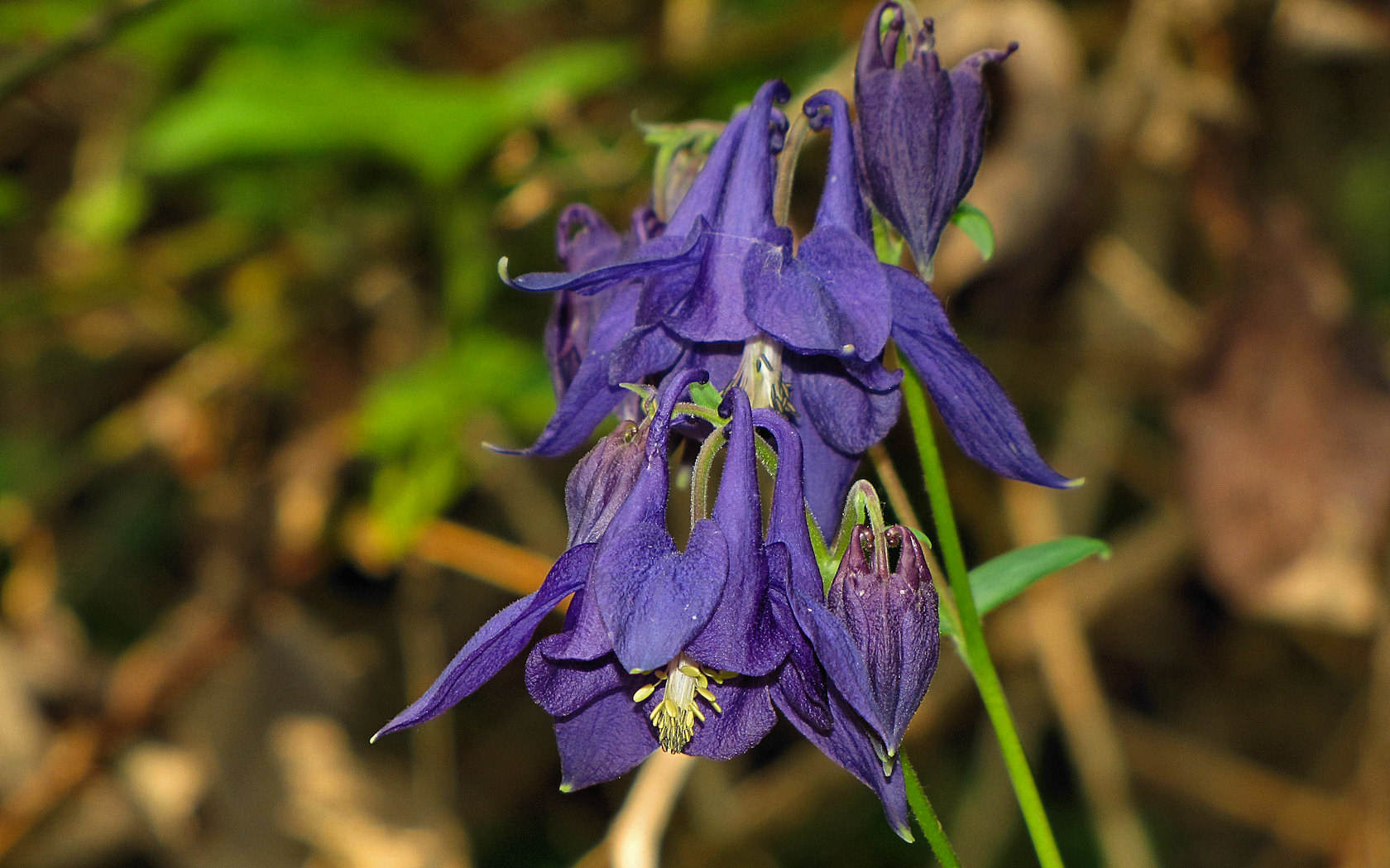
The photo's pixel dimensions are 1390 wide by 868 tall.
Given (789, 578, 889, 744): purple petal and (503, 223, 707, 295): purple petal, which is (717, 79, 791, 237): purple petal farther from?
(789, 578, 889, 744): purple petal

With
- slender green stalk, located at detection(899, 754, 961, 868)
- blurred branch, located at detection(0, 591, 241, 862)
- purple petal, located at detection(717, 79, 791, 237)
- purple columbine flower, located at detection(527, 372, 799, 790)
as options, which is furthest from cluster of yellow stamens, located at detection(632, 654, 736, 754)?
blurred branch, located at detection(0, 591, 241, 862)

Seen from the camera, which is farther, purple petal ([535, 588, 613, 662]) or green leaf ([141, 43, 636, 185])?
green leaf ([141, 43, 636, 185])

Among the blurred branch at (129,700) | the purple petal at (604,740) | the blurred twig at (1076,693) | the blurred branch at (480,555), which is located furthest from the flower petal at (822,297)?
the blurred branch at (129,700)

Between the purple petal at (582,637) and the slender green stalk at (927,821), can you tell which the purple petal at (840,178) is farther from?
the slender green stalk at (927,821)

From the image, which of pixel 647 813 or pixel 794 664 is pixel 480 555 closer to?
pixel 647 813

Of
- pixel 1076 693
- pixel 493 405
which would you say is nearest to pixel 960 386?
pixel 493 405

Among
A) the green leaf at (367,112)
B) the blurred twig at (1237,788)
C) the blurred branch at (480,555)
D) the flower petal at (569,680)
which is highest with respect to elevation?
the green leaf at (367,112)

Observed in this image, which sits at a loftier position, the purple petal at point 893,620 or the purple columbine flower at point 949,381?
the purple columbine flower at point 949,381
